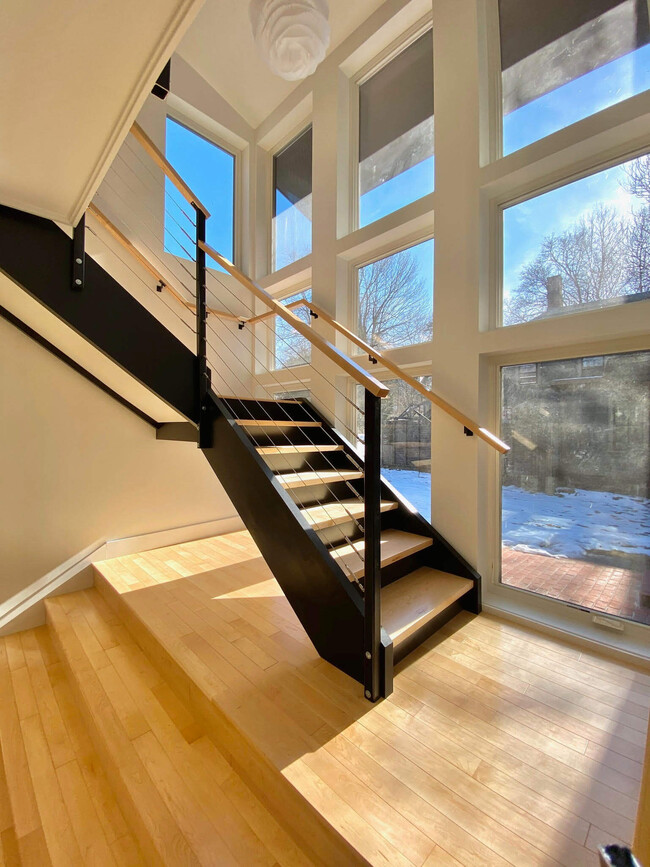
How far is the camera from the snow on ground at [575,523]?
1778 millimetres

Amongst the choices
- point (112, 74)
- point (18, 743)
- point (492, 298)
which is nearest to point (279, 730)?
point (18, 743)

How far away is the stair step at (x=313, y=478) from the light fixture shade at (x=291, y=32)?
2.12 meters

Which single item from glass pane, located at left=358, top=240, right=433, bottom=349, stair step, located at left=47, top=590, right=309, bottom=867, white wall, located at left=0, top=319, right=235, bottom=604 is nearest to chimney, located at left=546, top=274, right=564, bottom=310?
glass pane, located at left=358, top=240, right=433, bottom=349

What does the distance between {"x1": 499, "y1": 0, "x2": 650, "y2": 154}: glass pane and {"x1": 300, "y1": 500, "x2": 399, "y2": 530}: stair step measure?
2351mm

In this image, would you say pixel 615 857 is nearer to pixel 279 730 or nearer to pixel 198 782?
pixel 279 730

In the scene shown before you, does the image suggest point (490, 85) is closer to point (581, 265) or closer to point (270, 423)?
point (581, 265)

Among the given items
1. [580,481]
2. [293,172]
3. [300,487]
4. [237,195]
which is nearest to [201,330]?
[300,487]

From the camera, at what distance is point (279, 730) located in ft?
4.11

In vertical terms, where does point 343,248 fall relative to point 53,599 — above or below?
above

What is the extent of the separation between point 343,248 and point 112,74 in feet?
7.28

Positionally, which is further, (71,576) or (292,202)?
(292,202)

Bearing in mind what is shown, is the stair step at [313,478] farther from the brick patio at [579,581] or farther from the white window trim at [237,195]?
the white window trim at [237,195]

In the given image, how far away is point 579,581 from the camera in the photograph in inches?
75.5

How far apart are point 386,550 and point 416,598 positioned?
282 millimetres
